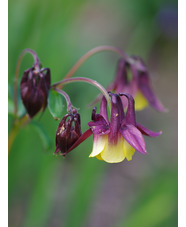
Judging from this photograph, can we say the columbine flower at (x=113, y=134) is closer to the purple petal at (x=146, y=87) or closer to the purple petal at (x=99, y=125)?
the purple petal at (x=99, y=125)

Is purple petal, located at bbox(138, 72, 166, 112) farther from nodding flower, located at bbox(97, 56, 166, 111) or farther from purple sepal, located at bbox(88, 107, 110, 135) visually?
purple sepal, located at bbox(88, 107, 110, 135)

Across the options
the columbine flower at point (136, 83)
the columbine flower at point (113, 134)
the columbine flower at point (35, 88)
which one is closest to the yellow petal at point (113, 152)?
the columbine flower at point (113, 134)

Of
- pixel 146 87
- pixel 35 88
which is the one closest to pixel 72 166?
pixel 146 87

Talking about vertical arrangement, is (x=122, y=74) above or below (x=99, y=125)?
above

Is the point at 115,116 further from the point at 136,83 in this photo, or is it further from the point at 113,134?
the point at 136,83

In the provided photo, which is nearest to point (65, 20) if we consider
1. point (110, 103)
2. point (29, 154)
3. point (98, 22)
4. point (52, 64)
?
point (52, 64)

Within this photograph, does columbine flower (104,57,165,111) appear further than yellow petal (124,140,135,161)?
Yes

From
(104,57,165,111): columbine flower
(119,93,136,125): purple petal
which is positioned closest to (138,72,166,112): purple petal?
(104,57,165,111): columbine flower
